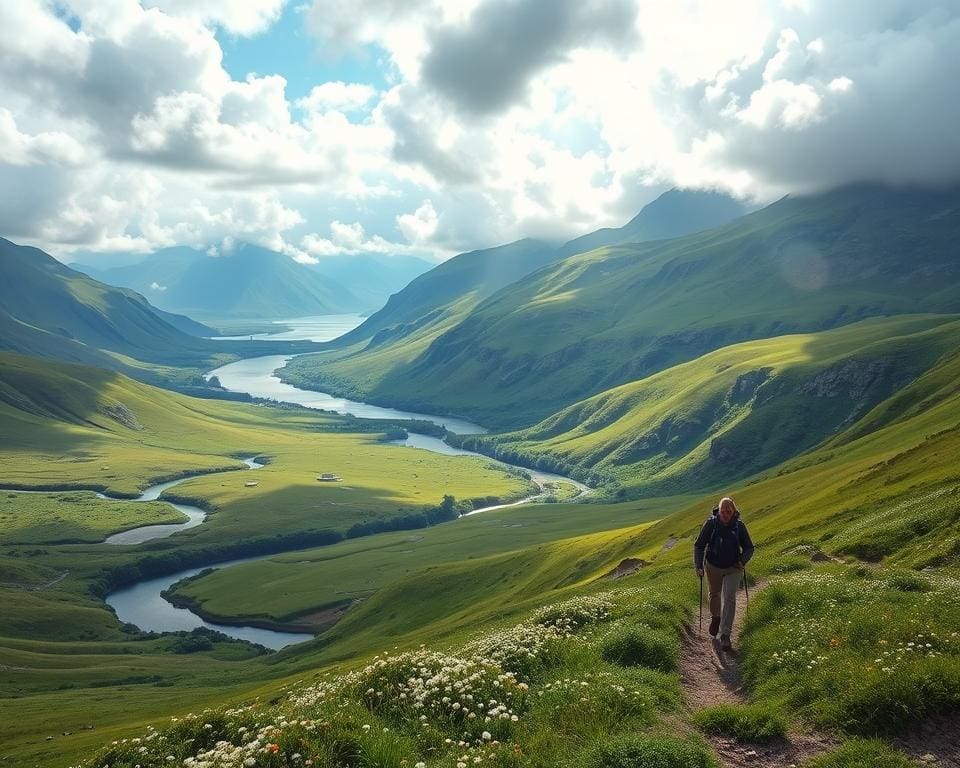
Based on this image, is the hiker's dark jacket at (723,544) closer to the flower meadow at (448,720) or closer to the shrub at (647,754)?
the flower meadow at (448,720)

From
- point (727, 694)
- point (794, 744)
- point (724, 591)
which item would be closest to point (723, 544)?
point (724, 591)

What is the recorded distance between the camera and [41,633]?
162m

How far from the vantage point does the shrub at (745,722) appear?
54.3 feet

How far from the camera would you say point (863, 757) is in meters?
14.2

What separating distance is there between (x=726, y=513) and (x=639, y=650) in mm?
6340

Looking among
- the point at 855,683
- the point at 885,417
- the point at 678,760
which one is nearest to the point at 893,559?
the point at 855,683

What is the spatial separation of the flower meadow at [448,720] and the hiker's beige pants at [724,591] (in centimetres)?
492

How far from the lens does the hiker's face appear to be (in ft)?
84.5

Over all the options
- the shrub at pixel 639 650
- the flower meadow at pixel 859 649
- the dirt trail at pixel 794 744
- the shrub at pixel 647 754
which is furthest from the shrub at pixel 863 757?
the shrub at pixel 639 650

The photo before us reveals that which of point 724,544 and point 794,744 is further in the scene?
point 724,544

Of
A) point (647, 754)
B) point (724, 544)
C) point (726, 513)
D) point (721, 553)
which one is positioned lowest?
point (647, 754)

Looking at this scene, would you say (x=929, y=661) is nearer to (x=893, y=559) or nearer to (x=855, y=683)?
(x=855, y=683)

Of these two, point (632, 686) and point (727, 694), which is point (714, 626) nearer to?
point (727, 694)

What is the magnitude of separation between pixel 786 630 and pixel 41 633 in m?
179
